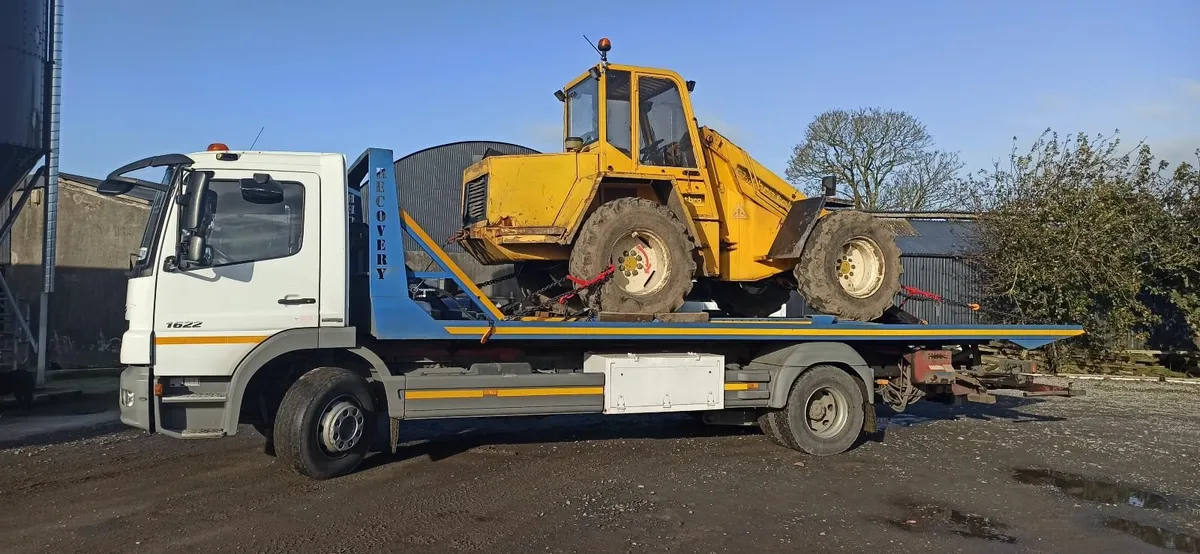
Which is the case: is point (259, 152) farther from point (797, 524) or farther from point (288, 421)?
point (797, 524)

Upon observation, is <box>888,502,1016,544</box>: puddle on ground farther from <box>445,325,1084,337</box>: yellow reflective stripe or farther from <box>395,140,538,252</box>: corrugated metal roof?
<box>395,140,538,252</box>: corrugated metal roof

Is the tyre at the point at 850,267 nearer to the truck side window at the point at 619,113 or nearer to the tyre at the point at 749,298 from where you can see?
the tyre at the point at 749,298

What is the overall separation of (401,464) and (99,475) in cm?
251

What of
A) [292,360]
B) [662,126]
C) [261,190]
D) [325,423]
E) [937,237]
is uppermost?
[662,126]

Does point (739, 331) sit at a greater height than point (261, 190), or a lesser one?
lesser

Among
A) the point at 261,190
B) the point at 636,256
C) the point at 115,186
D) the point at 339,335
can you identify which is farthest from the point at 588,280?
the point at 115,186

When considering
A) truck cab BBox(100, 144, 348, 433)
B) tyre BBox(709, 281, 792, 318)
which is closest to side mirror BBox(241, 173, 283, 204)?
truck cab BBox(100, 144, 348, 433)

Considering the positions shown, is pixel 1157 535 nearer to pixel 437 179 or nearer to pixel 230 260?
pixel 230 260

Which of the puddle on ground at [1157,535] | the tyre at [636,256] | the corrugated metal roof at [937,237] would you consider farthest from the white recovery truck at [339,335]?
the corrugated metal roof at [937,237]

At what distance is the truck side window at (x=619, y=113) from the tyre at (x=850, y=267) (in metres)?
2.15

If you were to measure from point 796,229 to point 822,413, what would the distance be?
75.4 inches

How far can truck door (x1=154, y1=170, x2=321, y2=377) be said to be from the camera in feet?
20.6

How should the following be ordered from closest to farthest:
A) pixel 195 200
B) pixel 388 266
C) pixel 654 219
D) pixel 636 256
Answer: pixel 195 200 → pixel 388 266 → pixel 654 219 → pixel 636 256

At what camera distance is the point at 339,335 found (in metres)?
6.67
